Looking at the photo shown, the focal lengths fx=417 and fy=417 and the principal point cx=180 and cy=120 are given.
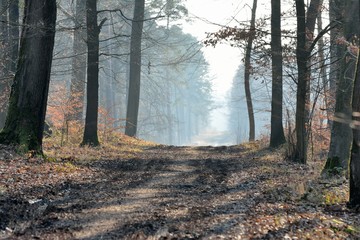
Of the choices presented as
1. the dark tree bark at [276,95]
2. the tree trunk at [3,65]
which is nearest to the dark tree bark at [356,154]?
the dark tree bark at [276,95]

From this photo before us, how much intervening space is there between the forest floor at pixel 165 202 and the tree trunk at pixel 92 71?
5.26 m

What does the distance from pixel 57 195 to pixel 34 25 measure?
4.88 metres

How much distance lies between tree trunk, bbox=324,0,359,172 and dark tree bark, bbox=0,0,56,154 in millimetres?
6790

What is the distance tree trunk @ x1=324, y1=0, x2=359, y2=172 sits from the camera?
8.70 meters

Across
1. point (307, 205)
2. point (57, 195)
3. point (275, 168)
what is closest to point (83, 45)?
point (275, 168)

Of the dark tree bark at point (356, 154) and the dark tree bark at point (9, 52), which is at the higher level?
the dark tree bark at point (9, 52)

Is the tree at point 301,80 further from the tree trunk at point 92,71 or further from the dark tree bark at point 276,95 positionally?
the tree trunk at point 92,71

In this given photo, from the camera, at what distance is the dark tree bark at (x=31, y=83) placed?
1013cm

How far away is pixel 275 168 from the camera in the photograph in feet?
35.6

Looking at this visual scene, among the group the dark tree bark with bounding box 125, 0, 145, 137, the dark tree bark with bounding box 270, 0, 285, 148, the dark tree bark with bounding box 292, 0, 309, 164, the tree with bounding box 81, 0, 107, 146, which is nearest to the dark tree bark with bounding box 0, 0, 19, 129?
the tree with bounding box 81, 0, 107, 146

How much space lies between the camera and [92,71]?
15.6m

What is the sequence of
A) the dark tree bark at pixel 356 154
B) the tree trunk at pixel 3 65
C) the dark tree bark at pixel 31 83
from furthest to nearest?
1. the tree trunk at pixel 3 65
2. the dark tree bark at pixel 31 83
3. the dark tree bark at pixel 356 154

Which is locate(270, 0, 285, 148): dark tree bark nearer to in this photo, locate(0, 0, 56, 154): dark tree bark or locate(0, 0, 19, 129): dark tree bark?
locate(0, 0, 56, 154): dark tree bark

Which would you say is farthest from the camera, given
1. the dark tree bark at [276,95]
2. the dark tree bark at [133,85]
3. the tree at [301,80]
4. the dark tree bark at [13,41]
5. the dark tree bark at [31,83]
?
the dark tree bark at [133,85]
